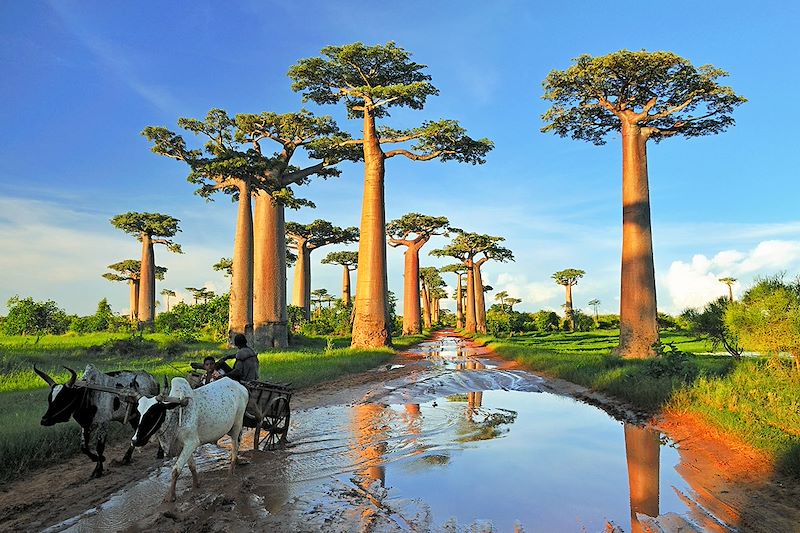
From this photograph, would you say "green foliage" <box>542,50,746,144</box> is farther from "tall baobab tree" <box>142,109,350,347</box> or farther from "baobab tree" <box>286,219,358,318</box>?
"baobab tree" <box>286,219,358,318</box>

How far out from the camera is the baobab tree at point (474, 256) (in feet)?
155

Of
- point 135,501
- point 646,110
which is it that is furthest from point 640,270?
point 135,501

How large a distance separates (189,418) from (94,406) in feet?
4.80

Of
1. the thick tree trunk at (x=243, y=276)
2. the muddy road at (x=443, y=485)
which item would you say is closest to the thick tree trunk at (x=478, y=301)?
the thick tree trunk at (x=243, y=276)

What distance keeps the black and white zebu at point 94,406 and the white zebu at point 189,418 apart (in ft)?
2.27

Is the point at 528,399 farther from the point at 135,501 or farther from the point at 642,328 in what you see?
the point at 135,501

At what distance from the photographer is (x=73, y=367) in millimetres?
15094

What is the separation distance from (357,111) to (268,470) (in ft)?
69.4

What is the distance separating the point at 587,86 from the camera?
19.1 metres

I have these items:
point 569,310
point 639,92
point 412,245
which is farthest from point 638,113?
point 569,310

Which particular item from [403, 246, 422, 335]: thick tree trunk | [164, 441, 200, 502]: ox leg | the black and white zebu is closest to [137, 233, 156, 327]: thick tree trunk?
[403, 246, 422, 335]: thick tree trunk

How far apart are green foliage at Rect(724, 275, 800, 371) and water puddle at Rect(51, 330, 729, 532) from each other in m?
A: 3.84

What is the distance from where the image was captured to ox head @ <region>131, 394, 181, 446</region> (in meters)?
4.95

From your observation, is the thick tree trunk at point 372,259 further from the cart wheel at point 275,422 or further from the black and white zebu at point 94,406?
the black and white zebu at point 94,406
